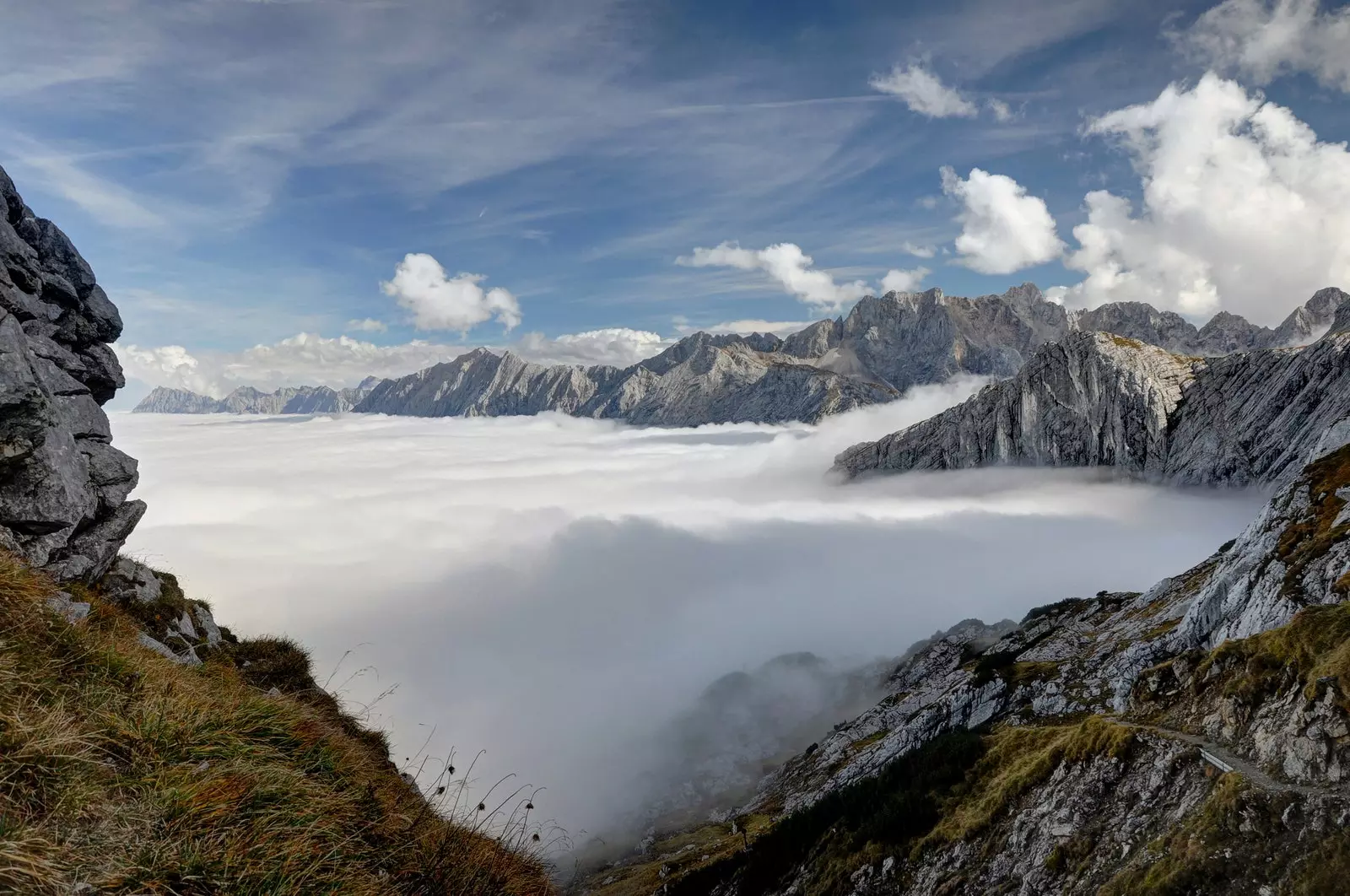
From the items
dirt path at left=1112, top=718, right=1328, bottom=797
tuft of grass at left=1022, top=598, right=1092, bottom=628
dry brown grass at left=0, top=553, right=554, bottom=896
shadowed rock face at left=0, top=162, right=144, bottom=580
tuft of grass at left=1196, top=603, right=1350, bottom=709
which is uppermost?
shadowed rock face at left=0, top=162, right=144, bottom=580

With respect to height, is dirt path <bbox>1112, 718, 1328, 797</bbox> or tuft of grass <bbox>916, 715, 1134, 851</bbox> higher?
dirt path <bbox>1112, 718, 1328, 797</bbox>

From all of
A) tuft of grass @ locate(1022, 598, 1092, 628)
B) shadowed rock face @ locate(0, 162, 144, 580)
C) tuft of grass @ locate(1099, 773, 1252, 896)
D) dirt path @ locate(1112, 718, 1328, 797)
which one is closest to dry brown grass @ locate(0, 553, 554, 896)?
shadowed rock face @ locate(0, 162, 144, 580)

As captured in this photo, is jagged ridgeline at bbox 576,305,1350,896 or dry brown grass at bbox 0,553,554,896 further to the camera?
jagged ridgeline at bbox 576,305,1350,896

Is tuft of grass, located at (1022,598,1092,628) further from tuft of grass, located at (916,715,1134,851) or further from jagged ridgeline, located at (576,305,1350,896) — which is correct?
tuft of grass, located at (916,715,1134,851)

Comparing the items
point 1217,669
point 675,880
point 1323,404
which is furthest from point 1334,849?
point 1323,404

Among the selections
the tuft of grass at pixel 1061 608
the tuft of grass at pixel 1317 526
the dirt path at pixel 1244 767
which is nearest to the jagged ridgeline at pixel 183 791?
the dirt path at pixel 1244 767

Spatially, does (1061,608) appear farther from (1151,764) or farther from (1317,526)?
(1151,764)
